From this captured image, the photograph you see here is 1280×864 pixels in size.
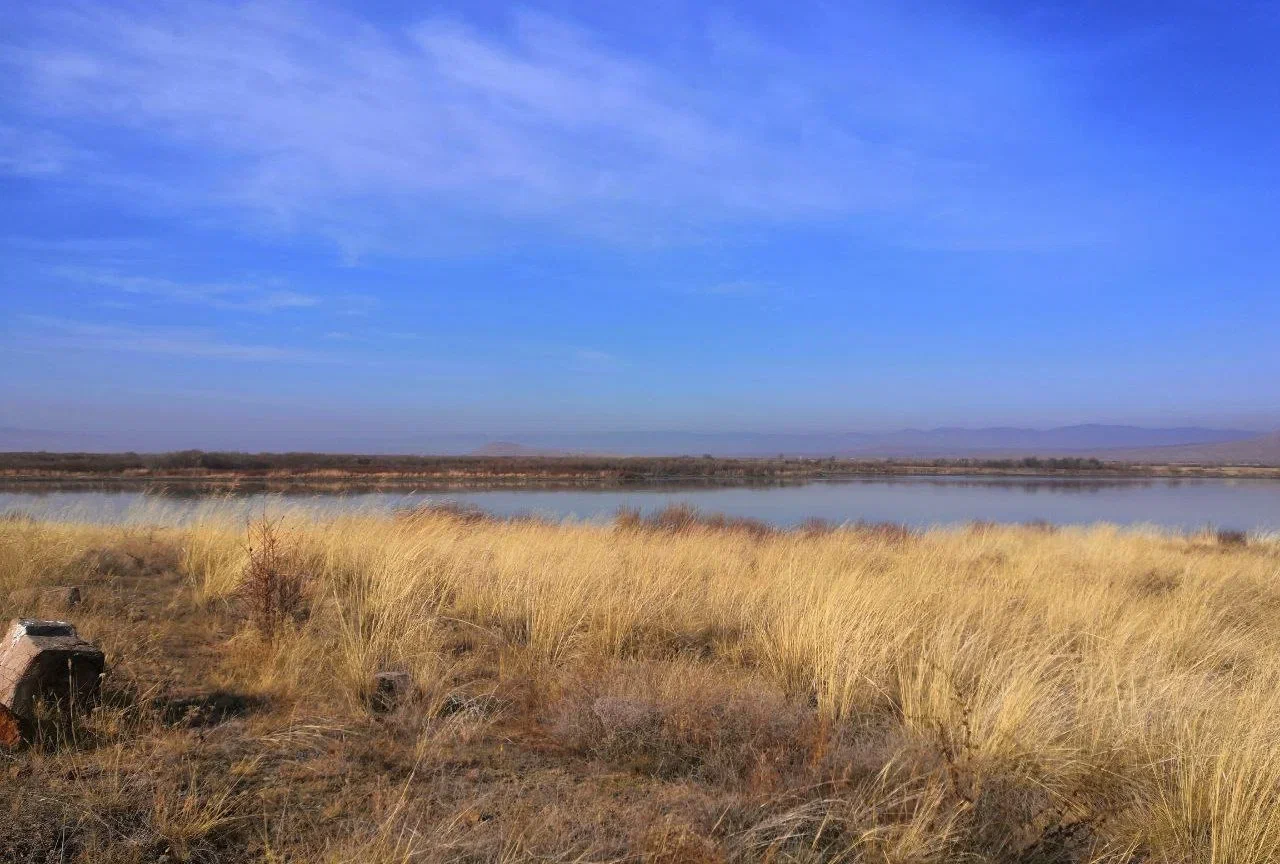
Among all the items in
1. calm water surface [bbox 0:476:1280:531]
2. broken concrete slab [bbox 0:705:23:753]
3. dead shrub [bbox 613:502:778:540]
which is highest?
broken concrete slab [bbox 0:705:23:753]

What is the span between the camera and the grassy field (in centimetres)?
308

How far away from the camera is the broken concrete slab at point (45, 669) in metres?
3.65

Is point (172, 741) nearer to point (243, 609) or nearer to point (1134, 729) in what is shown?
point (243, 609)

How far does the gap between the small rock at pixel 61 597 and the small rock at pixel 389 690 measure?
286cm

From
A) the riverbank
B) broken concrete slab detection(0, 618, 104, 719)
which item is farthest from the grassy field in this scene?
the riverbank

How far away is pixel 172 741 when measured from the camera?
3.64m

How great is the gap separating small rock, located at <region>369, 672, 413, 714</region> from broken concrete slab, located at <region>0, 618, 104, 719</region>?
1.28 metres

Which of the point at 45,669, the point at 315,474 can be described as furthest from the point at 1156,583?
the point at 315,474

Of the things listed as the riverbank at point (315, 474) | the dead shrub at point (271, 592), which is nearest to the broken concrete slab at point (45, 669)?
the dead shrub at point (271, 592)

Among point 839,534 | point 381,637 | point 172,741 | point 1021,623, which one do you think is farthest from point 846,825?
point 839,534

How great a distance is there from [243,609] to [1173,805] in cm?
607

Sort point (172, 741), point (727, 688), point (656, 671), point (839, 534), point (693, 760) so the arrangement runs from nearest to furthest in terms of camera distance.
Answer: point (172, 741) → point (693, 760) → point (727, 688) → point (656, 671) → point (839, 534)

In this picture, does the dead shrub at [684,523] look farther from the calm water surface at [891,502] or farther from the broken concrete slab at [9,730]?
the broken concrete slab at [9,730]

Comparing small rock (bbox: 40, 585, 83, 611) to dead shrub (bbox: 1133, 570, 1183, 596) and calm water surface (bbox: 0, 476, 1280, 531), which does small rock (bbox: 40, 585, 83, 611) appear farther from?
calm water surface (bbox: 0, 476, 1280, 531)
